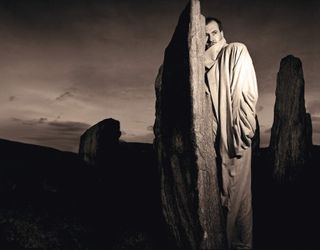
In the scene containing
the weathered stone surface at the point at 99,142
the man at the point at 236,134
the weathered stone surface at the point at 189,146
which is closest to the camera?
the weathered stone surface at the point at 189,146

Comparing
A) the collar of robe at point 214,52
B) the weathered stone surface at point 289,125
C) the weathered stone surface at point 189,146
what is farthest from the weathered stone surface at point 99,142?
Result: the collar of robe at point 214,52

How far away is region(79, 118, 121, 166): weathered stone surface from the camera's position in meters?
8.19

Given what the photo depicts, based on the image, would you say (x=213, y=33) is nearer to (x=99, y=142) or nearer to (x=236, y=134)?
(x=236, y=134)

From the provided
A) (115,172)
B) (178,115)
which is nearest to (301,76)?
(115,172)

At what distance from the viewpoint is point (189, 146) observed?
2979 mm

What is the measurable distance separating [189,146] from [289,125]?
6.05m

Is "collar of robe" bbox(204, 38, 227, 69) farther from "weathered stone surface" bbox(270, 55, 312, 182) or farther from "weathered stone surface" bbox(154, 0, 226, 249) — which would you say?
"weathered stone surface" bbox(270, 55, 312, 182)

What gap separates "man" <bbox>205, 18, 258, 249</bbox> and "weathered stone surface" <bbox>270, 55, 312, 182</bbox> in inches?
193

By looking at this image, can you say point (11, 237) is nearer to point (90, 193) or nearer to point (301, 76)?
point (90, 193)

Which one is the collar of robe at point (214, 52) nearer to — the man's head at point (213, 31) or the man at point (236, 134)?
the man's head at point (213, 31)

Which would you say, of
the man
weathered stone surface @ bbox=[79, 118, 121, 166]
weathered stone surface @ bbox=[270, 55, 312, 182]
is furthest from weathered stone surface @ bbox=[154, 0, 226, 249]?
weathered stone surface @ bbox=[270, 55, 312, 182]

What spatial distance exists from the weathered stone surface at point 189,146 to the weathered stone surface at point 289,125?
17.4ft

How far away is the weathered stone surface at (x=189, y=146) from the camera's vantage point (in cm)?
290

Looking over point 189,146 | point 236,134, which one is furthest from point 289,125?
point 189,146
